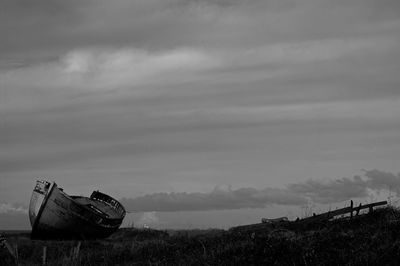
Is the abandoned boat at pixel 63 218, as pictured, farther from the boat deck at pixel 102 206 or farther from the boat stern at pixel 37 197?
the boat deck at pixel 102 206

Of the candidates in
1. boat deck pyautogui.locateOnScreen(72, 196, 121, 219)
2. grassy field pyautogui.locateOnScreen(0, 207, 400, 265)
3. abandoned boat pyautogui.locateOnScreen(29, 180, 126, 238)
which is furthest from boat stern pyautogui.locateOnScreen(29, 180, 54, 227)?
grassy field pyautogui.locateOnScreen(0, 207, 400, 265)

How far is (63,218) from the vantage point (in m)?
35.3

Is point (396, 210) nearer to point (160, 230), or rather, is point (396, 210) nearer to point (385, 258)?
point (385, 258)

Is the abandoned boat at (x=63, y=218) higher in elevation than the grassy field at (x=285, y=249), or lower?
higher

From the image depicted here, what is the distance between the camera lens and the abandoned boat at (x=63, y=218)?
35.3m

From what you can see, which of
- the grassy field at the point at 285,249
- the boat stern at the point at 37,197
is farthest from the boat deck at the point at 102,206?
the grassy field at the point at 285,249

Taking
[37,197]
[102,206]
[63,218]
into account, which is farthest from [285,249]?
[102,206]

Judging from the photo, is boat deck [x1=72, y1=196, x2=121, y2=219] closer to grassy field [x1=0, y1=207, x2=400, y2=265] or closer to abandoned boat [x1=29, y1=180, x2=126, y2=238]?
abandoned boat [x1=29, y1=180, x2=126, y2=238]

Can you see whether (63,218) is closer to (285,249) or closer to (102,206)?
(102,206)

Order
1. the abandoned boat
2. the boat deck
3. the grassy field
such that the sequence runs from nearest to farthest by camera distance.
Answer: the grassy field
the abandoned boat
the boat deck

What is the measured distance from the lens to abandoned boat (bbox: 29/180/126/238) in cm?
3534

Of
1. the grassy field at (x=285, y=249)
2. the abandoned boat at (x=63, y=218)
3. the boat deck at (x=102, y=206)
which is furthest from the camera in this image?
the boat deck at (x=102, y=206)

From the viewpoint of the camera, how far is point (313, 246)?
17.6 meters

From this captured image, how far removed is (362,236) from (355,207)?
6582mm
